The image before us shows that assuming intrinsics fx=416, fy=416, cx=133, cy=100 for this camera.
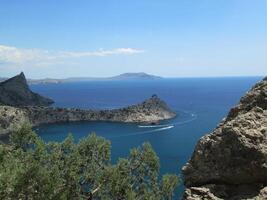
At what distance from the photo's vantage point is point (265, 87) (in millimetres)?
22547

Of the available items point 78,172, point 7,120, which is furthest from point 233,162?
point 7,120

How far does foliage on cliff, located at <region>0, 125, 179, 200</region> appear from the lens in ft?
119

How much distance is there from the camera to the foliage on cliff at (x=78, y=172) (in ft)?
119

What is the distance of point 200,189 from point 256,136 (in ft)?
11.7

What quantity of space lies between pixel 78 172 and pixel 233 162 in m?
26.7

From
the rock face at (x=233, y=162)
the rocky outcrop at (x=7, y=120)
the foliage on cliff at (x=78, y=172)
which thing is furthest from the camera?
the rocky outcrop at (x=7, y=120)

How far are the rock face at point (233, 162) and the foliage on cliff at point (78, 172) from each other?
62.4 feet

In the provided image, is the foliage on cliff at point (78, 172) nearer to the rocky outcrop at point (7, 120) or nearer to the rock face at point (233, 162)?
the rock face at point (233, 162)

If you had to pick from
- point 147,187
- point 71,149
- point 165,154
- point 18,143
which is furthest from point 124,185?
point 165,154

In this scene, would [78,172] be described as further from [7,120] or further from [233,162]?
[7,120]

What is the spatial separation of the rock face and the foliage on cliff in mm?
19012

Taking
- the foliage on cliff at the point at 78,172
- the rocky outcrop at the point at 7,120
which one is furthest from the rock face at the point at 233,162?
the rocky outcrop at the point at 7,120

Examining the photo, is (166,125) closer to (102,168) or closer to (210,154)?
(102,168)

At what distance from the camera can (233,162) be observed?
19.2m
